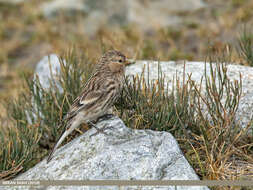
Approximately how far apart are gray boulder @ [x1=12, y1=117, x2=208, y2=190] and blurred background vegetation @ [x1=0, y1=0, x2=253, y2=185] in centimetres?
35

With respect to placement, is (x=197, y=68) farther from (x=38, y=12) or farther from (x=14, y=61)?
(x=38, y=12)

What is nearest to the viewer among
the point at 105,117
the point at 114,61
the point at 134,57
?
the point at 105,117

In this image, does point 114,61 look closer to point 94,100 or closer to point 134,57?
point 94,100

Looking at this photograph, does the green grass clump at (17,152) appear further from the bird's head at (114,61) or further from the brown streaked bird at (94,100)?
the bird's head at (114,61)

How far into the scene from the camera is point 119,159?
432 cm

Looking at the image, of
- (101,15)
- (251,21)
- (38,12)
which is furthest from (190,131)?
(38,12)

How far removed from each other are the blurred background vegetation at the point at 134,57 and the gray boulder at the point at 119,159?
349 millimetres

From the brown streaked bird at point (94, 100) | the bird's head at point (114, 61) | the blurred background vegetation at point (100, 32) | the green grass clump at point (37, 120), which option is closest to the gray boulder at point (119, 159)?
the brown streaked bird at point (94, 100)

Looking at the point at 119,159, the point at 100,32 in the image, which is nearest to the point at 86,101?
the point at 119,159

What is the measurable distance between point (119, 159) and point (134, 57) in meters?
3.20

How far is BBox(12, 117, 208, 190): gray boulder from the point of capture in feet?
13.8

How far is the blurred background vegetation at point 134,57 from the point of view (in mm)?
4758

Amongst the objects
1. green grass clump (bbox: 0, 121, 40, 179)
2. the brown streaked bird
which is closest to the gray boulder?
the brown streaked bird

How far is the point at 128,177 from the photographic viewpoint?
4160mm
